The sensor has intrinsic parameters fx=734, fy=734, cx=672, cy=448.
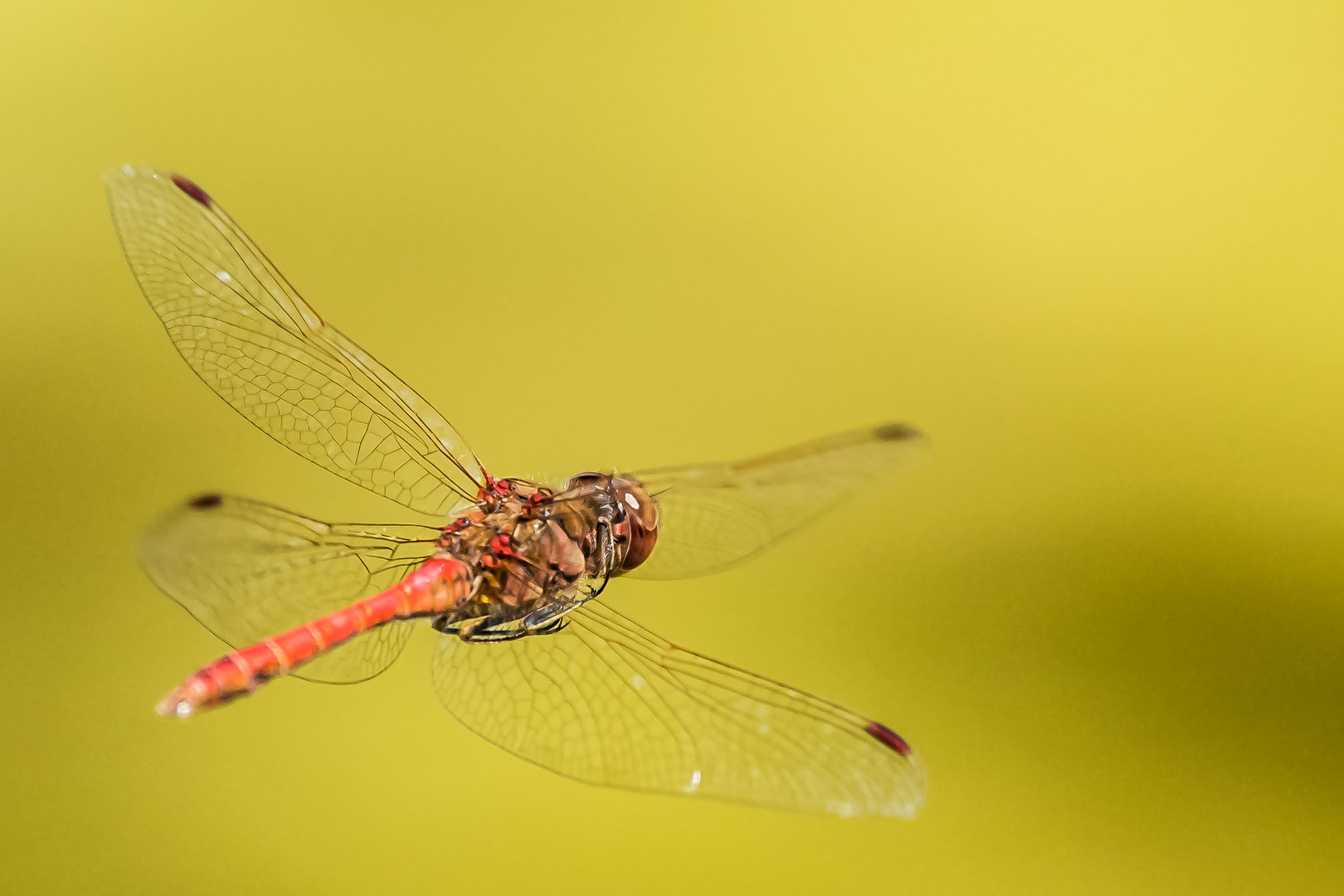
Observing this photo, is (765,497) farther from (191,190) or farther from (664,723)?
(191,190)

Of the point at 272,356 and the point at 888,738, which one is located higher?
the point at 272,356

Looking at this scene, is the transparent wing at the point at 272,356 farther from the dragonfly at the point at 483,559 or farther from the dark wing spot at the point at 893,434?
the dark wing spot at the point at 893,434

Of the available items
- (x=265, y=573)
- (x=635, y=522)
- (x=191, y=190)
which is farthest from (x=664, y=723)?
(x=191, y=190)

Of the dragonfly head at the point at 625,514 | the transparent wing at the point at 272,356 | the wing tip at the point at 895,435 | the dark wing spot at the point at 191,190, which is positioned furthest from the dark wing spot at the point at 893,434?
the dark wing spot at the point at 191,190

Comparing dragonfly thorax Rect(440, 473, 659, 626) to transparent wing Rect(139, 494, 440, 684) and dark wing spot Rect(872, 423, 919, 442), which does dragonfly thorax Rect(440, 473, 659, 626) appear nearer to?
transparent wing Rect(139, 494, 440, 684)

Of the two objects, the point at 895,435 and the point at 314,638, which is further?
the point at 895,435

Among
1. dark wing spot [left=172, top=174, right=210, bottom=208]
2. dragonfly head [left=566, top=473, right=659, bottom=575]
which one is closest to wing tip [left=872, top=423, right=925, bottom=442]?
dragonfly head [left=566, top=473, right=659, bottom=575]
